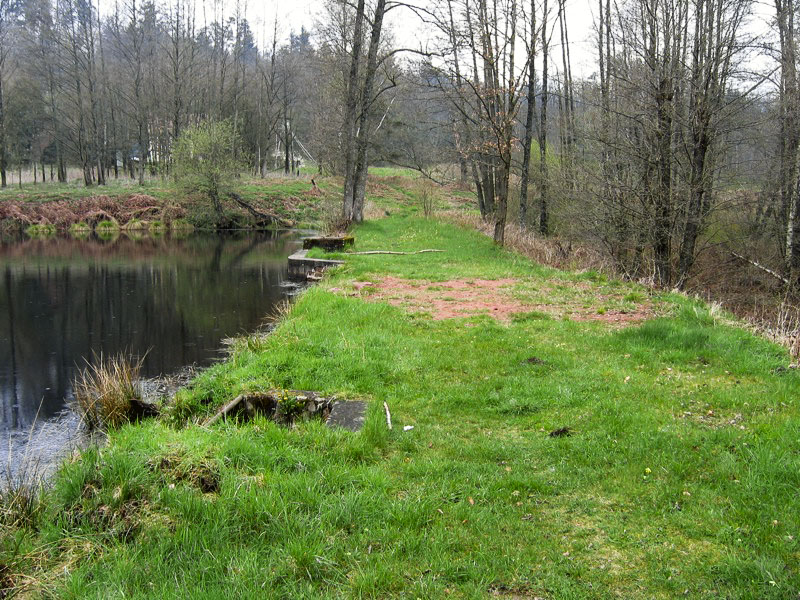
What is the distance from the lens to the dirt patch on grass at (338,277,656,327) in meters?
9.34

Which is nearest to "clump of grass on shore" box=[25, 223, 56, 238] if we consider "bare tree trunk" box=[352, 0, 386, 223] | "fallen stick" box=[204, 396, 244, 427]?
"bare tree trunk" box=[352, 0, 386, 223]

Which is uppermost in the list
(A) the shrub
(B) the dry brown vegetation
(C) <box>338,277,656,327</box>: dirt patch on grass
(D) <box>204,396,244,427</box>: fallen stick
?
(A) the shrub

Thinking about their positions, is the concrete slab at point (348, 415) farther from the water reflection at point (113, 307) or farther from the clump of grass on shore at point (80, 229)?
the clump of grass on shore at point (80, 229)

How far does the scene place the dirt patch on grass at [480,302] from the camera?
934 cm

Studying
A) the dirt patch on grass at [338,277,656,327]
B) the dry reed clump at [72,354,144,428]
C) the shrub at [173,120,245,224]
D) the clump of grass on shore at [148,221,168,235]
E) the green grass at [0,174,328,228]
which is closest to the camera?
the dry reed clump at [72,354,144,428]

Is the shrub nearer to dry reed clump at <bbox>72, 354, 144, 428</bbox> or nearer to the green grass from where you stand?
the green grass

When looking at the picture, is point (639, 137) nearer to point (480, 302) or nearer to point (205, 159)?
point (480, 302)

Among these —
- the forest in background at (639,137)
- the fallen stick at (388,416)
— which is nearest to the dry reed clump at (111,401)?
the fallen stick at (388,416)

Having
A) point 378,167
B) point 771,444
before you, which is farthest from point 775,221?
point 378,167

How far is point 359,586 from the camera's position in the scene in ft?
10.1

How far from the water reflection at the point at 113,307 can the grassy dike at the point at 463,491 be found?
11.9 feet

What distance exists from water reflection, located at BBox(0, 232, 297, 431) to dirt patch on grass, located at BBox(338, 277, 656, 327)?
2931mm

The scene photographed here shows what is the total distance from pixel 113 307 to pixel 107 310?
1.07 feet

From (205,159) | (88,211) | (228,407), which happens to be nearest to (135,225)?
(88,211)
